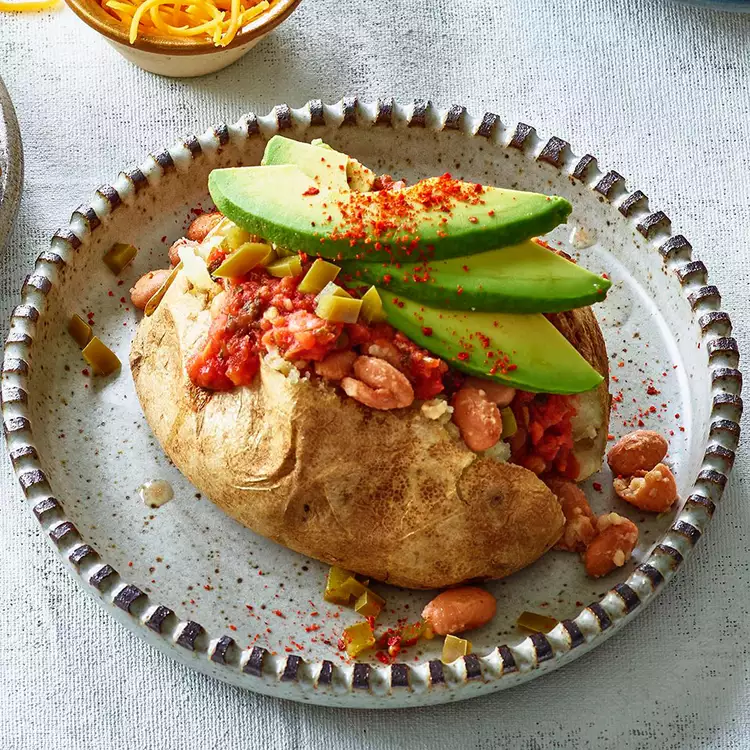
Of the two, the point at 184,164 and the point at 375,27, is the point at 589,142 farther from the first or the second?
the point at 184,164

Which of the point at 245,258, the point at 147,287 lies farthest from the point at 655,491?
the point at 147,287

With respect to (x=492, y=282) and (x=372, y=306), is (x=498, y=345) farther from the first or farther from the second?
(x=372, y=306)

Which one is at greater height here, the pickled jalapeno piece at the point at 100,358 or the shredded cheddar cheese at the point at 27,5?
the shredded cheddar cheese at the point at 27,5

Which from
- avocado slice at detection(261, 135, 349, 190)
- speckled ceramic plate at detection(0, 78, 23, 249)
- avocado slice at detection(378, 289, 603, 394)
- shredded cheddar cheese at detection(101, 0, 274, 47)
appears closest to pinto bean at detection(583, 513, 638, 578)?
avocado slice at detection(378, 289, 603, 394)

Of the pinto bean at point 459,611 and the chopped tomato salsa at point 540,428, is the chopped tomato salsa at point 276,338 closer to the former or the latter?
the chopped tomato salsa at point 540,428

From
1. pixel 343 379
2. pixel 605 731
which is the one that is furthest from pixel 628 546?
pixel 343 379

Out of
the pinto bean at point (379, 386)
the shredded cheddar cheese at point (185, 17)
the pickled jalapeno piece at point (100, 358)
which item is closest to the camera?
the pinto bean at point (379, 386)

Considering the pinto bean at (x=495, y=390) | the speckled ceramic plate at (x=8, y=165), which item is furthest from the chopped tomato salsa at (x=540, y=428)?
the speckled ceramic plate at (x=8, y=165)
